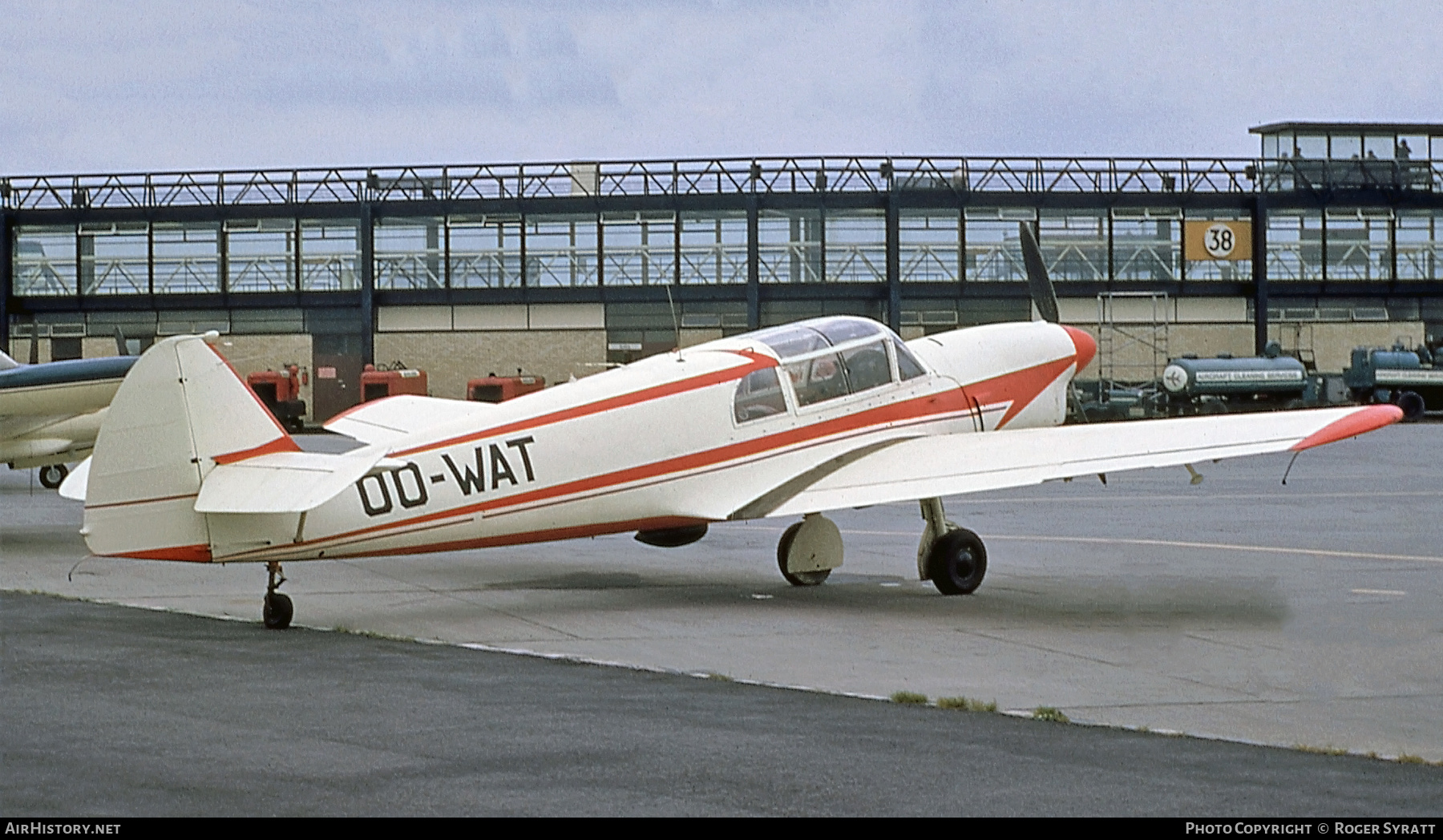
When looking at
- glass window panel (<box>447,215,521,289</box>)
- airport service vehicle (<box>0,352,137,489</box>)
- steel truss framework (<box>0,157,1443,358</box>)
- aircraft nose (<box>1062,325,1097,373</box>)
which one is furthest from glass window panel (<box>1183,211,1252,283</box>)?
airport service vehicle (<box>0,352,137,489</box>)

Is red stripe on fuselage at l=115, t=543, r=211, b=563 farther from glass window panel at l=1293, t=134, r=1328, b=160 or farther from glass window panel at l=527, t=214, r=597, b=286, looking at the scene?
glass window panel at l=1293, t=134, r=1328, b=160

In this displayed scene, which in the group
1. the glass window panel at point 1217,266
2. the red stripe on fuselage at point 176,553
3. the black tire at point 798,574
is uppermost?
the glass window panel at point 1217,266

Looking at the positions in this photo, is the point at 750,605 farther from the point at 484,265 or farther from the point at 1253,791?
the point at 484,265

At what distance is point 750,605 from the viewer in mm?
15375

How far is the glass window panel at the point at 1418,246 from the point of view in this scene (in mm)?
71438

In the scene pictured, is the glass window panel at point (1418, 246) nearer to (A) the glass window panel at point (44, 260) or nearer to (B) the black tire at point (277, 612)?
(A) the glass window panel at point (44, 260)

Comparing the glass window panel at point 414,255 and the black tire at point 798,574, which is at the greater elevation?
the glass window panel at point 414,255

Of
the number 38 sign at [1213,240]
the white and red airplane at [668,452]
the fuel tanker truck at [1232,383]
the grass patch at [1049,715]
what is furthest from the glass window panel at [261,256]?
the grass patch at [1049,715]

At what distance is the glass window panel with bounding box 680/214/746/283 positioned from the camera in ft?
219

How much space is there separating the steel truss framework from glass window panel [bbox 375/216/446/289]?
0.07 m

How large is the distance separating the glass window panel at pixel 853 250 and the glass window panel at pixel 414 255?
14.8 m

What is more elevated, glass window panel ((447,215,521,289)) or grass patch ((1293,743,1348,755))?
glass window panel ((447,215,521,289))

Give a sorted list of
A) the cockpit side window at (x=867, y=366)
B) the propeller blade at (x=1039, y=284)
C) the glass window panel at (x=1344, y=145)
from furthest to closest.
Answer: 1. the glass window panel at (x=1344, y=145)
2. the propeller blade at (x=1039, y=284)
3. the cockpit side window at (x=867, y=366)

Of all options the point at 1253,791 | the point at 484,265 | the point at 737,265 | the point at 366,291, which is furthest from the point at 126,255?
the point at 1253,791
